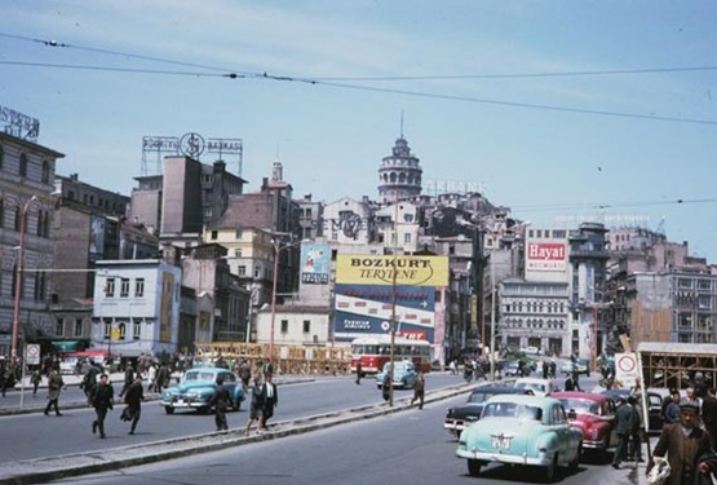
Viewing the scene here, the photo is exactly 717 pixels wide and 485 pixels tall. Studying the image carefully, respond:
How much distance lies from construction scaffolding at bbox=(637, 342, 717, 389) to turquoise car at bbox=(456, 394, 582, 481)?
18.7m

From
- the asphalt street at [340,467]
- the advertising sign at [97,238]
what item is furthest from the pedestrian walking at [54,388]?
the advertising sign at [97,238]

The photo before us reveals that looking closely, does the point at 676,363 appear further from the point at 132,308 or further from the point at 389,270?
the point at 389,270

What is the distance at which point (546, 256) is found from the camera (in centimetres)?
18175

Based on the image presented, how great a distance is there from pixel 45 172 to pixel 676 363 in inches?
1841

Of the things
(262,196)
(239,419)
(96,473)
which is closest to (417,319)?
(262,196)

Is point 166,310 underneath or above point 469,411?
above

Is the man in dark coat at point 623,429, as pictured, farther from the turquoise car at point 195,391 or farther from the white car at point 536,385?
the turquoise car at point 195,391

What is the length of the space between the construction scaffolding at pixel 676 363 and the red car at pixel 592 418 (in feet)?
45.2

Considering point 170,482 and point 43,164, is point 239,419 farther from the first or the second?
point 43,164

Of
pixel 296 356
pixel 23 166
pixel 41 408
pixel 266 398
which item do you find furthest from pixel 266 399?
pixel 296 356

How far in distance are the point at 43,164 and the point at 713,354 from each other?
48.2 meters

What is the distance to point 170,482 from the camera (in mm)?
16641

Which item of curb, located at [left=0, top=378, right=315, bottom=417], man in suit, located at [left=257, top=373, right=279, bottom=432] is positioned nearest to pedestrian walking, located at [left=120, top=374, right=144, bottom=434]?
man in suit, located at [left=257, top=373, right=279, bottom=432]

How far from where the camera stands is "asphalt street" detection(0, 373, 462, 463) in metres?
22.1
